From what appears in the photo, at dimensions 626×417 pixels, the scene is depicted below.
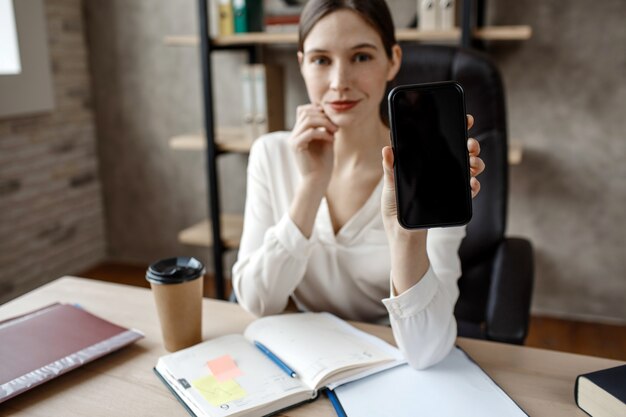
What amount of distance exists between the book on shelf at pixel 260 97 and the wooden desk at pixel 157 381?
4.67 feet

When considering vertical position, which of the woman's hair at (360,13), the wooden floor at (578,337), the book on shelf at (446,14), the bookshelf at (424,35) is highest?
the book on shelf at (446,14)

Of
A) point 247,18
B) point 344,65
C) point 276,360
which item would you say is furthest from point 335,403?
point 247,18

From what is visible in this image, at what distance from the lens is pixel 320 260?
118cm

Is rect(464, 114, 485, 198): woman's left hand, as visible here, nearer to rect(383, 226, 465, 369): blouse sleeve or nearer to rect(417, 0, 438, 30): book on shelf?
rect(383, 226, 465, 369): blouse sleeve

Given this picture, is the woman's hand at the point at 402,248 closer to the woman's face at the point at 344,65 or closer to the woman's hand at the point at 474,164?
the woman's hand at the point at 474,164

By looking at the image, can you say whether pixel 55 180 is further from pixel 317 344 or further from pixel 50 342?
pixel 317 344

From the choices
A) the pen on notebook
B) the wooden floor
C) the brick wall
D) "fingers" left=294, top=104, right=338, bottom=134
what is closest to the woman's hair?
Answer: "fingers" left=294, top=104, right=338, bottom=134

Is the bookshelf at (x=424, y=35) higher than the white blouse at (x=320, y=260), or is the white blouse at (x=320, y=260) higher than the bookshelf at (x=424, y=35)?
the bookshelf at (x=424, y=35)

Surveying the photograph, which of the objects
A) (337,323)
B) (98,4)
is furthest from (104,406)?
(98,4)

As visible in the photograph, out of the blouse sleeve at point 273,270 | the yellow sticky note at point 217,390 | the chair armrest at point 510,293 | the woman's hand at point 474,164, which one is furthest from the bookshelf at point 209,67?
A: the yellow sticky note at point 217,390

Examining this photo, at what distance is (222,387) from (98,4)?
2.56 m

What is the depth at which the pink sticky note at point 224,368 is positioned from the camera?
0.81 metres

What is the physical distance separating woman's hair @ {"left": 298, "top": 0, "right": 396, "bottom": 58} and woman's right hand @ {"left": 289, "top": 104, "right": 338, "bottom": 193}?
16 cm

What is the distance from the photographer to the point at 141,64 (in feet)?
9.25
